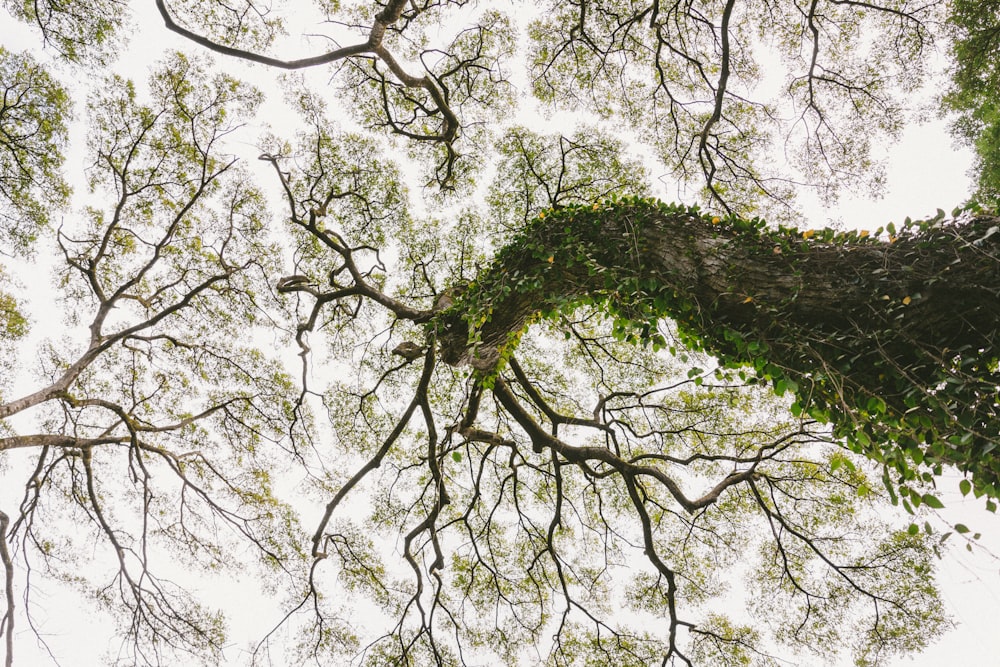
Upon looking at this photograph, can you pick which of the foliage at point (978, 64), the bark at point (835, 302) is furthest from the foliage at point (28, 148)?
the foliage at point (978, 64)

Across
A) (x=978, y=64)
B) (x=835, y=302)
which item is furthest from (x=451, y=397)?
(x=978, y=64)

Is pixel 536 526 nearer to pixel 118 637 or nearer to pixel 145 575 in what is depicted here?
pixel 145 575

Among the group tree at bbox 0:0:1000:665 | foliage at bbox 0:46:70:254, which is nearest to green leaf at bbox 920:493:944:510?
tree at bbox 0:0:1000:665

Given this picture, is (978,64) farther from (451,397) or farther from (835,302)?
(451,397)

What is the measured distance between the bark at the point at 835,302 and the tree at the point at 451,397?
3.02 ft

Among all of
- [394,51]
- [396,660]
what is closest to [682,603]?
[396,660]

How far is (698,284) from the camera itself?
9.82ft

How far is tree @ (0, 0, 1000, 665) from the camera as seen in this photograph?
532 cm

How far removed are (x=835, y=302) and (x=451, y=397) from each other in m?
5.48

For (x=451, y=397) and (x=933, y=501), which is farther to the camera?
(x=451, y=397)

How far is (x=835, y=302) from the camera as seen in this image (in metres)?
2.53

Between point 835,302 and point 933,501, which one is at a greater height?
point 835,302

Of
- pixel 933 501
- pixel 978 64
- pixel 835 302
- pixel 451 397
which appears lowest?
pixel 933 501

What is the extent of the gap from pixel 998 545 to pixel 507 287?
3240mm
